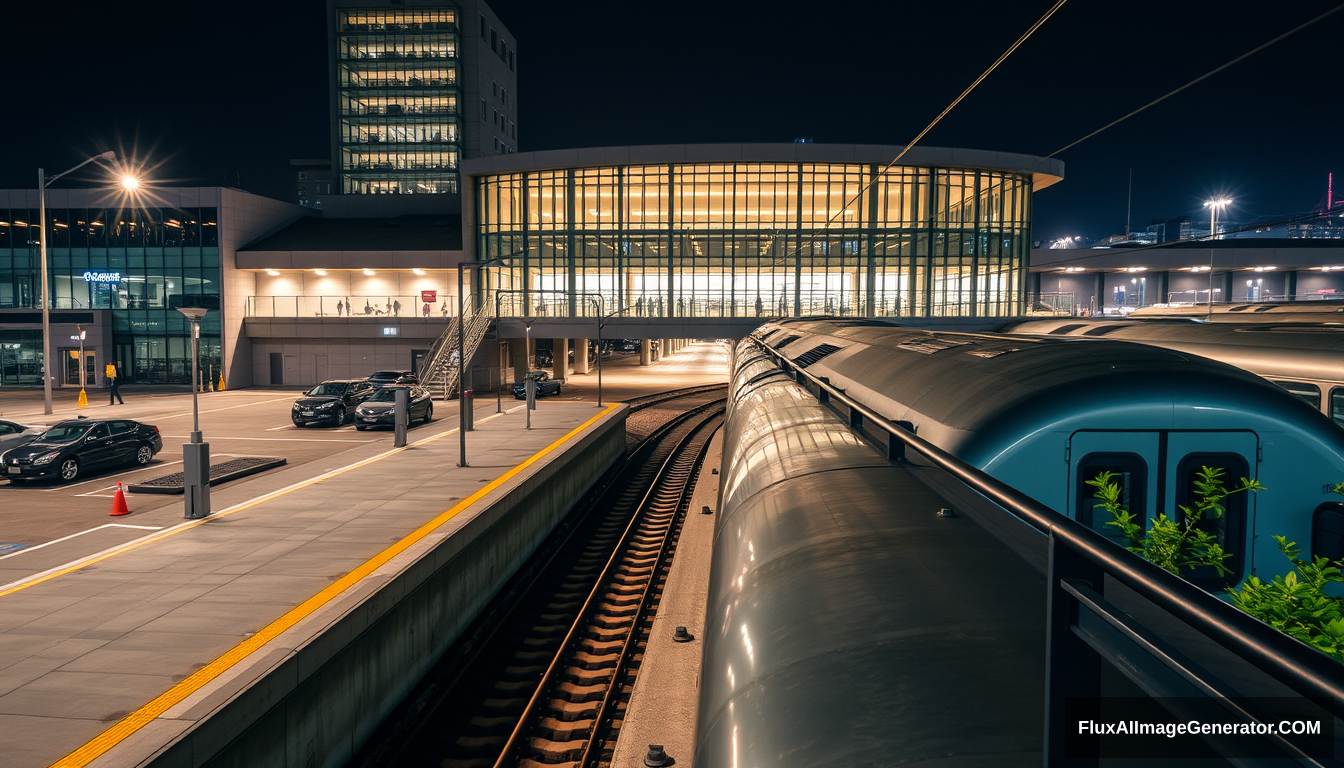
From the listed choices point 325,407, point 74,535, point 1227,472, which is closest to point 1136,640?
point 1227,472

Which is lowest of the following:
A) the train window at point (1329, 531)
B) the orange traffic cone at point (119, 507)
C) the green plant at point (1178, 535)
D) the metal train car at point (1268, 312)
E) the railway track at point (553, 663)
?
the railway track at point (553, 663)

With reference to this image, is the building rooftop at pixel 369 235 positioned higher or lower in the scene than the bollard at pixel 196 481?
higher

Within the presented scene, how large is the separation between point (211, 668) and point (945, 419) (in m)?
7.47

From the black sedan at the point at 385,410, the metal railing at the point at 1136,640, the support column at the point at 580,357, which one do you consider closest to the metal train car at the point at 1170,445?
the metal railing at the point at 1136,640

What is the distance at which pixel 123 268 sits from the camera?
48281mm

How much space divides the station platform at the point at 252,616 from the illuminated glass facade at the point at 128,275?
38.6m

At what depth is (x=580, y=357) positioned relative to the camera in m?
63.9

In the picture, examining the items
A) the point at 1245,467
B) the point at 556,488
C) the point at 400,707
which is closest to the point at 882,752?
the point at 1245,467

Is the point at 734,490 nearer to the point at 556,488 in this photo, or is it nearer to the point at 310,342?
the point at 556,488

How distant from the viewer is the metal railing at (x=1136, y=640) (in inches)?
42.9

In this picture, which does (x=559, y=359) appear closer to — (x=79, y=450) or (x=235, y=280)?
(x=235, y=280)

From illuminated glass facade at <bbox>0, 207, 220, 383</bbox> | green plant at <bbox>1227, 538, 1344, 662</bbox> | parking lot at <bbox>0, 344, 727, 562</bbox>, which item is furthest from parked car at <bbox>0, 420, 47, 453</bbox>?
illuminated glass facade at <bbox>0, 207, 220, 383</bbox>

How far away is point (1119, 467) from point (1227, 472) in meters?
0.67

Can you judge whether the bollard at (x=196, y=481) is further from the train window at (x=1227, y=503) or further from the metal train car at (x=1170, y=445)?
the train window at (x=1227, y=503)
